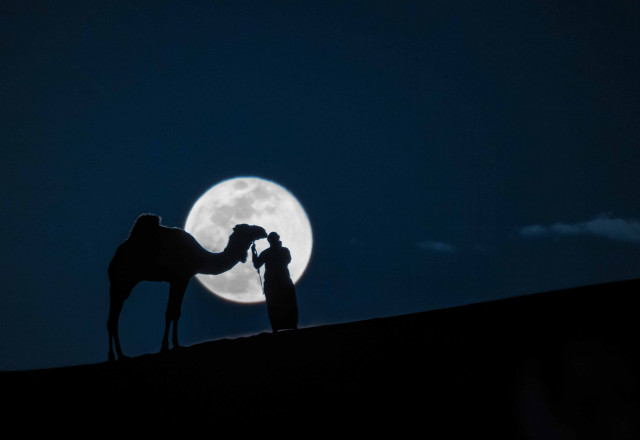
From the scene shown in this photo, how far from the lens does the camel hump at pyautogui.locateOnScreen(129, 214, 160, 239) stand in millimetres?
10383

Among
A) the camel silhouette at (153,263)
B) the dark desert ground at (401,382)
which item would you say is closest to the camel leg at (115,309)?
the camel silhouette at (153,263)

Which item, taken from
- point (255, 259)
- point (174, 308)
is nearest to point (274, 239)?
point (255, 259)

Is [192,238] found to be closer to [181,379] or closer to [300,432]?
[181,379]

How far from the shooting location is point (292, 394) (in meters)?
6.38

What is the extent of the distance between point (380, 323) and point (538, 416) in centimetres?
261

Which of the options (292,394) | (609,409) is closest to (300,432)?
(292,394)

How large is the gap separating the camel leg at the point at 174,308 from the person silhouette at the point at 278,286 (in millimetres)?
1602

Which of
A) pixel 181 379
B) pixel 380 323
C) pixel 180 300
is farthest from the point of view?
pixel 180 300

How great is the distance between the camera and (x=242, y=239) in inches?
452

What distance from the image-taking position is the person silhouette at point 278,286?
1138 cm

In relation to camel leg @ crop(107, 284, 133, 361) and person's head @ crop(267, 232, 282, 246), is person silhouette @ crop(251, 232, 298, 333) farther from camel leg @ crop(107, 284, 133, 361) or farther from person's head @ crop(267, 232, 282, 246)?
camel leg @ crop(107, 284, 133, 361)

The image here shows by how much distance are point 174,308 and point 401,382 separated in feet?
17.6

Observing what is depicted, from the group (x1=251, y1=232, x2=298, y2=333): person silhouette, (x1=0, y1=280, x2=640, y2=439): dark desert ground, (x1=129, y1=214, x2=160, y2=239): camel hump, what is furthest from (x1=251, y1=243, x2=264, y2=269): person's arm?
(x1=0, y1=280, x2=640, y2=439): dark desert ground

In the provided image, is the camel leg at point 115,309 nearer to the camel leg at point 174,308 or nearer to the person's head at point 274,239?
the camel leg at point 174,308
